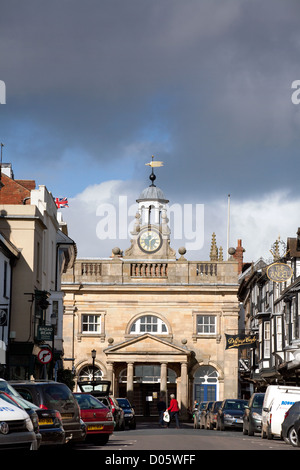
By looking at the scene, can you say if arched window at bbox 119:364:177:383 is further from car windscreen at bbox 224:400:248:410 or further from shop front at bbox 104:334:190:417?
car windscreen at bbox 224:400:248:410

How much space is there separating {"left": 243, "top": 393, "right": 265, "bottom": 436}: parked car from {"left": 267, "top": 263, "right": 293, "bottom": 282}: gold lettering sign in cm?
1580

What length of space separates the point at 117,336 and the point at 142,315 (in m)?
2.47

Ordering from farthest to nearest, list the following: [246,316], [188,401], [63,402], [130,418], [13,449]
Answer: [246,316] → [188,401] → [130,418] → [63,402] → [13,449]

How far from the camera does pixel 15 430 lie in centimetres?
1664

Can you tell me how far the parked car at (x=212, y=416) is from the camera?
4350 centimetres

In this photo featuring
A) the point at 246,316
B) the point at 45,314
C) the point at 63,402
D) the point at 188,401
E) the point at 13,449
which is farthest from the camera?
the point at 246,316

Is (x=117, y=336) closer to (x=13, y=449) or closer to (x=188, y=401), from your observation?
(x=188, y=401)

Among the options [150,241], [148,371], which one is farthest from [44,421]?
[150,241]

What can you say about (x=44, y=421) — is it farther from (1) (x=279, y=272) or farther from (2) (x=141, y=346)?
(2) (x=141, y=346)

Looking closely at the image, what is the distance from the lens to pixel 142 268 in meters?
71.9

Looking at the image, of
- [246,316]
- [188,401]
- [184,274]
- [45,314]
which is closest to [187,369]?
[188,401]

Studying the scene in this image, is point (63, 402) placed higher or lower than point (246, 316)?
lower

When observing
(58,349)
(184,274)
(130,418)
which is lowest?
(130,418)

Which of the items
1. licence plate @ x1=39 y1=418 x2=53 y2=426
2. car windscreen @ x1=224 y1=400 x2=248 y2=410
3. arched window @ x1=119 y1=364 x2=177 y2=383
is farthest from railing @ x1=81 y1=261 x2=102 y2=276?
licence plate @ x1=39 y1=418 x2=53 y2=426
